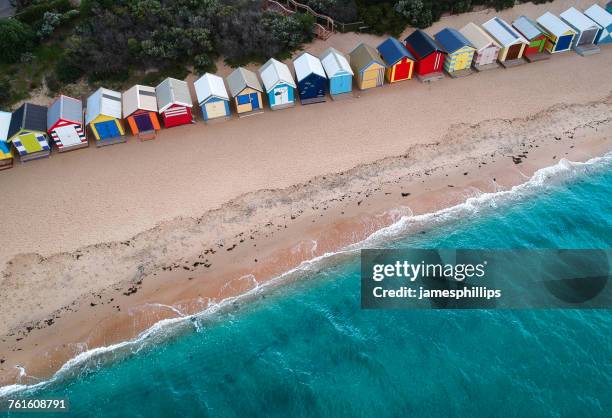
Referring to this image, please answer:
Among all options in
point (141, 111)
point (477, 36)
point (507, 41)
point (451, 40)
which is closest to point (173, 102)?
point (141, 111)

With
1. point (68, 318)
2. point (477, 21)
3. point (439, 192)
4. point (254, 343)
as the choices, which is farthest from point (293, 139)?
point (477, 21)

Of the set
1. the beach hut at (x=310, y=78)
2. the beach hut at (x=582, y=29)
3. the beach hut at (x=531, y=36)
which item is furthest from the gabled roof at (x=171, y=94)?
the beach hut at (x=582, y=29)

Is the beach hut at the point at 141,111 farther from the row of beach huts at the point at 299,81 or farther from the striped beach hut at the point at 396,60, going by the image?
the striped beach hut at the point at 396,60

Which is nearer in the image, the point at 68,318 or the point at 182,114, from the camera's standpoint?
the point at 68,318

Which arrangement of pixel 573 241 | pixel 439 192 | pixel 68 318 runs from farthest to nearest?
pixel 439 192
pixel 573 241
pixel 68 318

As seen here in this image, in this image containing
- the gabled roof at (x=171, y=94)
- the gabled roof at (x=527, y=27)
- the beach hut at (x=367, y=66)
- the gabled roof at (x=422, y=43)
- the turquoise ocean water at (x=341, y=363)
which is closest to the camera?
the turquoise ocean water at (x=341, y=363)

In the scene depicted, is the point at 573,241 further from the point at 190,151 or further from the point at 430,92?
the point at 190,151
